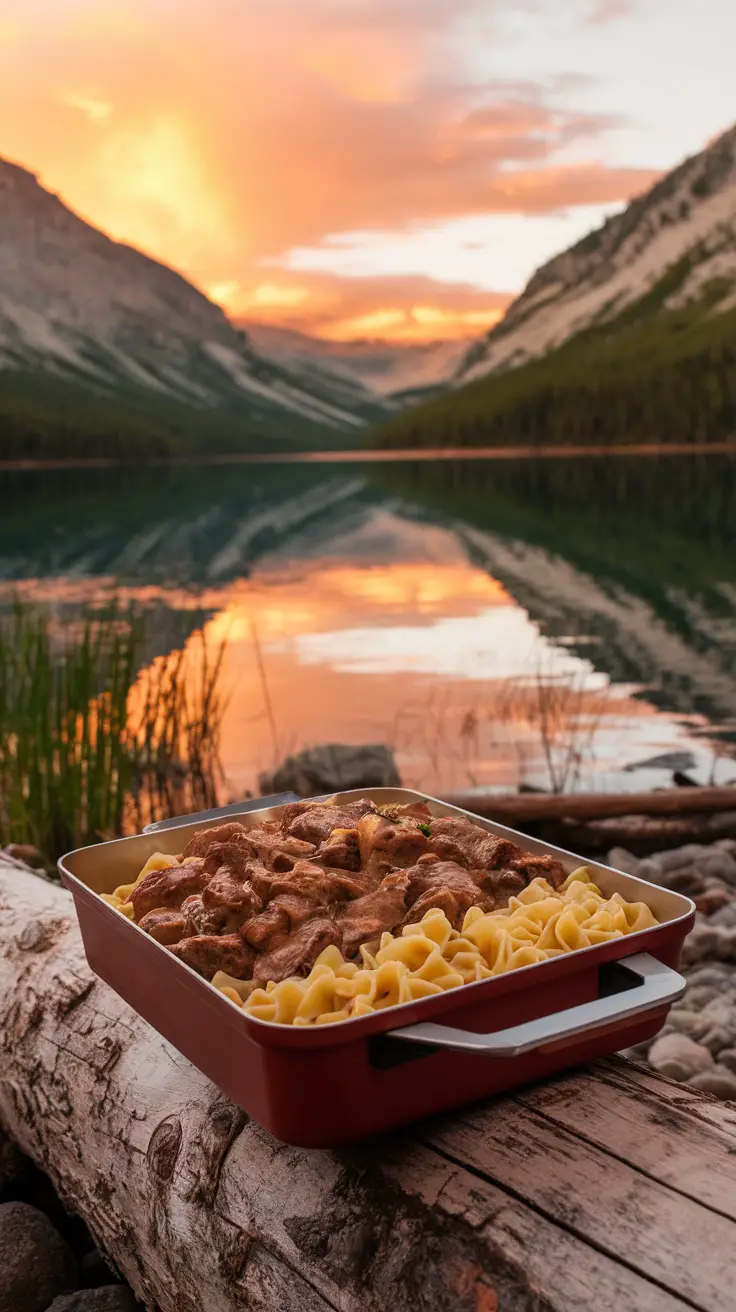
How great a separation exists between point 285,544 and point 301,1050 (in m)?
38.2

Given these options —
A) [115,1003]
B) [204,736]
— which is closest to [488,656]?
[204,736]

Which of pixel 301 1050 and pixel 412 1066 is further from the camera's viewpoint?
pixel 412 1066

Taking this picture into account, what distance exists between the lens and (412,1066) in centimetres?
252

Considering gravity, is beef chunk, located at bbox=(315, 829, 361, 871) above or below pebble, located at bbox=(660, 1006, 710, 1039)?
above

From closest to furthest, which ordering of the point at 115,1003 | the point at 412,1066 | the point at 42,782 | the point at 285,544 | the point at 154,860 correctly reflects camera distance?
the point at 412,1066, the point at 154,860, the point at 115,1003, the point at 42,782, the point at 285,544

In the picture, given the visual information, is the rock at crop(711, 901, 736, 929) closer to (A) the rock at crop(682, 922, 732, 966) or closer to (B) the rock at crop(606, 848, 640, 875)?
(A) the rock at crop(682, 922, 732, 966)

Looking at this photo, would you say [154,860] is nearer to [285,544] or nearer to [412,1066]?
[412,1066]

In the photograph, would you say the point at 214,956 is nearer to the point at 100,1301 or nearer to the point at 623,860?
the point at 100,1301

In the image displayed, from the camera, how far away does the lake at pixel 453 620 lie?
12.7 meters

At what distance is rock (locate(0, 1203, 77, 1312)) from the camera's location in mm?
3842

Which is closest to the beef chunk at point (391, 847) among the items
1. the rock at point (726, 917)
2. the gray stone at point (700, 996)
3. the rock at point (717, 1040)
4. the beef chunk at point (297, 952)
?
the beef chunk at point (297, 952)

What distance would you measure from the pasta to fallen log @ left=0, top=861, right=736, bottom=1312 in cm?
36

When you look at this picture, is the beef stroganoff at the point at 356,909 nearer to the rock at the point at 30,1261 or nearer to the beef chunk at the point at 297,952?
the beef chunk at the point at 297,952

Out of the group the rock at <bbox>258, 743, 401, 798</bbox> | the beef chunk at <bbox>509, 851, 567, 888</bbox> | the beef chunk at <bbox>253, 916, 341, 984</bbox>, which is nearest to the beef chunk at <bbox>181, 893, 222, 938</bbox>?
the beef chunk at <bbox>253, 916, 341, 984</bbox>
